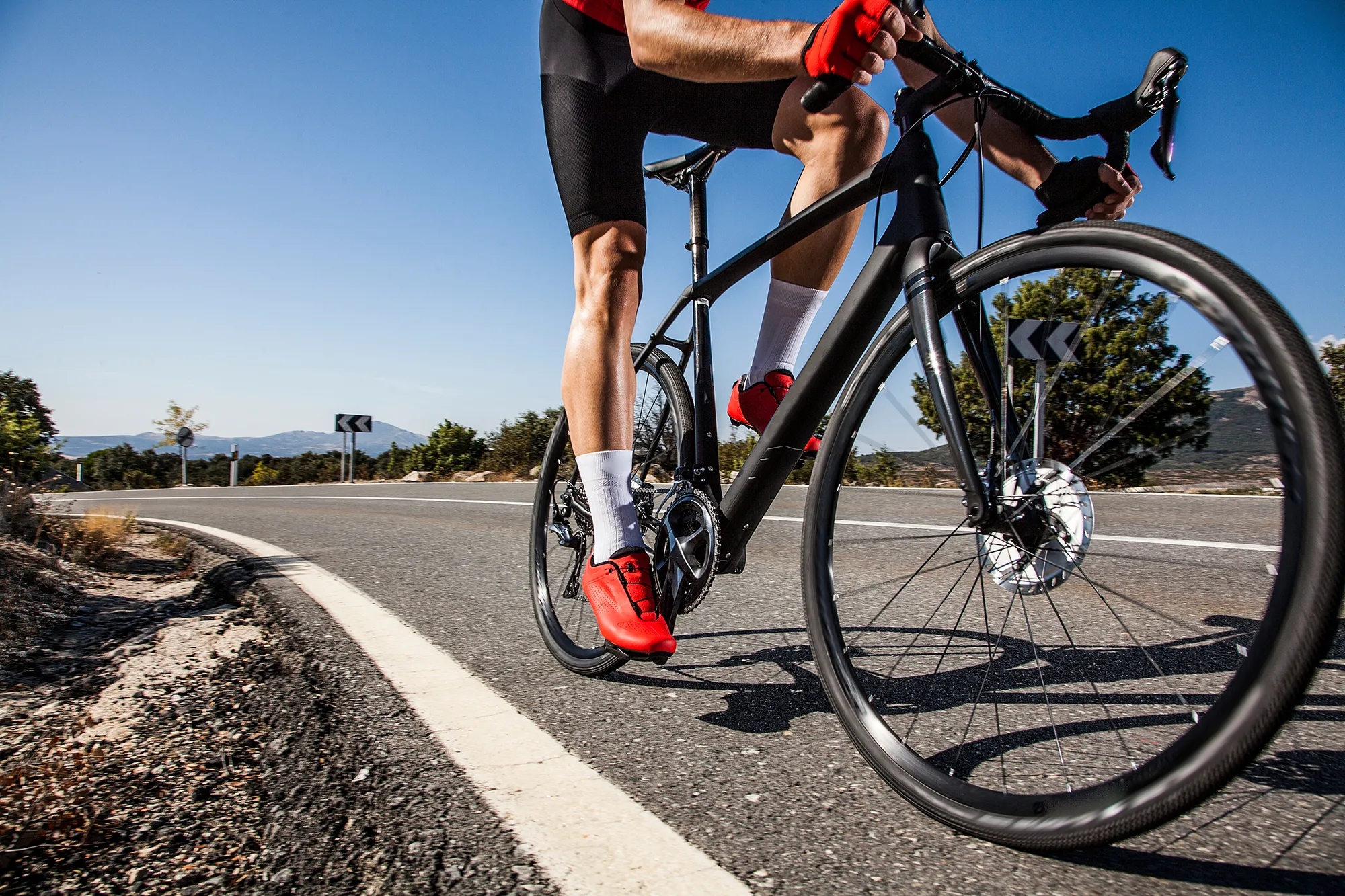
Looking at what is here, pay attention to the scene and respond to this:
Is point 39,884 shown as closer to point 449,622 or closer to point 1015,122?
point 449,622

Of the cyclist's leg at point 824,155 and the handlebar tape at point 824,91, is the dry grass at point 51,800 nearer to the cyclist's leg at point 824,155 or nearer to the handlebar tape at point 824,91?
the handlebar tape at point 824,91

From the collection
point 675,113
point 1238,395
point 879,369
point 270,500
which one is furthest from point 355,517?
point 1238,395

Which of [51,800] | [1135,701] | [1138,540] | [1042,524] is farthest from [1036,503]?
[1138,540]

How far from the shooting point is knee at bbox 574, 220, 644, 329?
2.01m

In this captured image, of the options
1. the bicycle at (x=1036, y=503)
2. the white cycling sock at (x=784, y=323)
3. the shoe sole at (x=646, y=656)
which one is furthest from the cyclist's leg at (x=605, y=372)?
the white cycling sock at (x=784, y=323)

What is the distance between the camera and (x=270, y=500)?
13.9 metres

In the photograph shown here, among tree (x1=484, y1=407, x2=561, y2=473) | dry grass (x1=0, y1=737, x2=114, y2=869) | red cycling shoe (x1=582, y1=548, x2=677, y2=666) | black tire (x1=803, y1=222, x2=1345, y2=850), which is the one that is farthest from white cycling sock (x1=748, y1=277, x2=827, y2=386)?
tree (x1=484, y1=407, x2=561, y2=473)

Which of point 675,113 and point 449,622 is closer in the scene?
point 675,113

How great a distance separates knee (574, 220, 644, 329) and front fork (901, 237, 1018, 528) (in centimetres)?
85

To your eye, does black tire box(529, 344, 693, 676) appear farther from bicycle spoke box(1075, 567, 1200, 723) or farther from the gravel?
bicycle spoke box(1075, 567, 1200, 723)

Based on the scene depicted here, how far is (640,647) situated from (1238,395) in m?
1.24

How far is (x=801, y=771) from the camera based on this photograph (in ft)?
4.57

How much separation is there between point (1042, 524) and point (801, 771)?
0.61 meters

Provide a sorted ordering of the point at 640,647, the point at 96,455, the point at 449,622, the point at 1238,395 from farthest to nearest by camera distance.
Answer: the point at 96,455, the point at 449,622, the point at 640,647, the point at 1238,395
